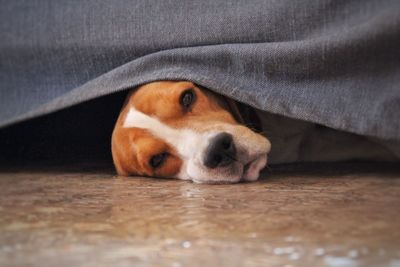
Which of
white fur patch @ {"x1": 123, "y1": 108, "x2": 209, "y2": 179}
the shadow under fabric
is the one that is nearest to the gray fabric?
the shadow under fabric

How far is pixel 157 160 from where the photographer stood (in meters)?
1.79

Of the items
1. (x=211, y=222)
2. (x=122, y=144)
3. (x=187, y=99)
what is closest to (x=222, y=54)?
(x=187, y=99)

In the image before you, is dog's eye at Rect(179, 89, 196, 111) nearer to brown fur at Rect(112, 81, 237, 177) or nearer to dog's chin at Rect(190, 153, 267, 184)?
brown fur at Rect(112, 81, 237, 177)

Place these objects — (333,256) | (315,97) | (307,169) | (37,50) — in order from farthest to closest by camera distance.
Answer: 1. (37,50)
2. (307,169)
3. (315,97)
4. (333,256)

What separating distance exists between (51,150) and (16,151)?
0.45 feet

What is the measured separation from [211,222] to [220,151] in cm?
51

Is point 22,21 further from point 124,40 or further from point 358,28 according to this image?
point 358,28

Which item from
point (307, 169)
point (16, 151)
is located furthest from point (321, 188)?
point (16, 151)

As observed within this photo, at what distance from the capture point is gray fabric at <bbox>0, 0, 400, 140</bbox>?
1.44m

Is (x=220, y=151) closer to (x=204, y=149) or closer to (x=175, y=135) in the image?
(x=204, y=149)

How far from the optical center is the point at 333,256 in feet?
2.85

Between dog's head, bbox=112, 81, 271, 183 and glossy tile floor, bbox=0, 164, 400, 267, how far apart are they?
68mm

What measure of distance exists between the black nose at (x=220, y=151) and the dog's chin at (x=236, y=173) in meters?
0.02

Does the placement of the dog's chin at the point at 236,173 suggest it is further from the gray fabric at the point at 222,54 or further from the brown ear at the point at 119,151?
the brown ear at the point at 119,151
